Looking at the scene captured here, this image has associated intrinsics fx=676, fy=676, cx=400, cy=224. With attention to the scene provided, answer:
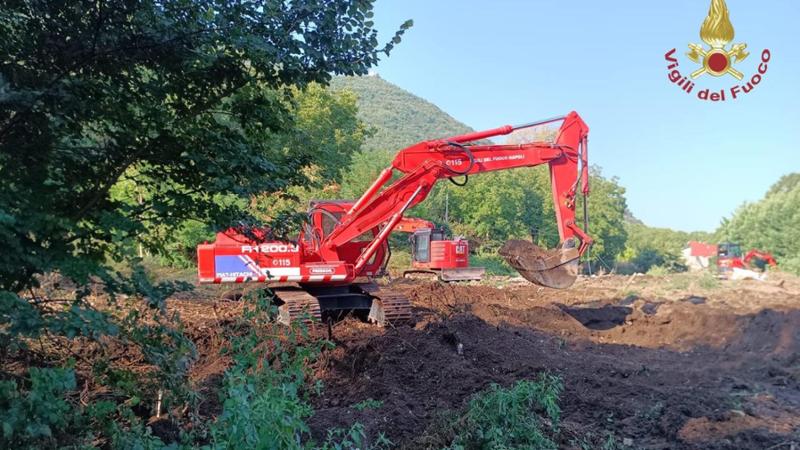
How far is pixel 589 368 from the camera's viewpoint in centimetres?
969

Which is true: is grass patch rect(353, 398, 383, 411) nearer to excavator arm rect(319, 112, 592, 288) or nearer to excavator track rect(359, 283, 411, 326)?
excavator track rect(359, 283, 411, 326)

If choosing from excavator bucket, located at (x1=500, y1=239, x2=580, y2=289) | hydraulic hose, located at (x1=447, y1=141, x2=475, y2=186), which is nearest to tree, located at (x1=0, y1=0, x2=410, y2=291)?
hydraulic hose, located at (x1=447, y1=141, x2=475, y2=186)

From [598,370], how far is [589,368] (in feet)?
0.42

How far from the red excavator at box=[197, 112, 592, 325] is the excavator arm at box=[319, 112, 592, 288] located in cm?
2

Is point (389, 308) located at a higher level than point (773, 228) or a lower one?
lower

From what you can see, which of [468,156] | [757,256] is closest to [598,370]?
[468,156]

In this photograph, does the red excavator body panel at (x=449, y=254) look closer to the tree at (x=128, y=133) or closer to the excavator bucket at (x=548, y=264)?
the excavator bucket at (x=548, y=264)

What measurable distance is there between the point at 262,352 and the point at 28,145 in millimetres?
3081

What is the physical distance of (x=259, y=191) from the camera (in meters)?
5.14

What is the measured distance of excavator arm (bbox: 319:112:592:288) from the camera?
11781 mm

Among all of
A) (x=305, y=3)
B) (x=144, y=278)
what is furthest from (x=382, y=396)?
(x=305, y=3)

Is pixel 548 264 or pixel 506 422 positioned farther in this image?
Result: pixel 548 264

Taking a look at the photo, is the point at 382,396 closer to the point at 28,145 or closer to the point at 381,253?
the point at 28,145

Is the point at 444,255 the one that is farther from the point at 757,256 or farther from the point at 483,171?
the point at 757,256
